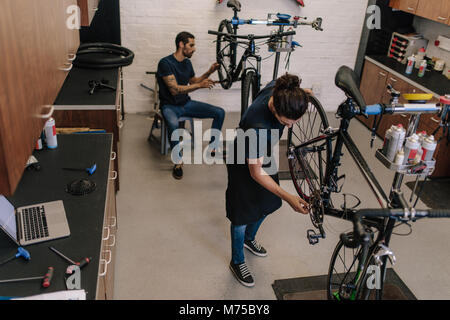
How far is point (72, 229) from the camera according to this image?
6.72 feet

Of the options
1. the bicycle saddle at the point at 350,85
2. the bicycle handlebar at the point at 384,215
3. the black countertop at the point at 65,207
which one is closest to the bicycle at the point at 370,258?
the bicycle handlebar at the point at 384,215

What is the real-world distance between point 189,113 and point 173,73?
41 centimetres

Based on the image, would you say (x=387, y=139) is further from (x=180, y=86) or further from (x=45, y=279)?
(x=180, y=86)

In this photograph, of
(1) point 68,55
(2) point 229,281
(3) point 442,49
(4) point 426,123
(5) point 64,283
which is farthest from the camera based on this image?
(3) point 442,49

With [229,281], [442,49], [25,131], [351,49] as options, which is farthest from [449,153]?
[25,131]

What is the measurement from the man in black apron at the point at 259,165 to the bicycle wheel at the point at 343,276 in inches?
13.5

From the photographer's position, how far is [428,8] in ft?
14.2

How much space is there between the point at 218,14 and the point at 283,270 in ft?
9.65

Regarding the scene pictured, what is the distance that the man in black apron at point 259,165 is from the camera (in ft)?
7.24

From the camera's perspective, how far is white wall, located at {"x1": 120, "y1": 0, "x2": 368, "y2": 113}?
467 centimetres

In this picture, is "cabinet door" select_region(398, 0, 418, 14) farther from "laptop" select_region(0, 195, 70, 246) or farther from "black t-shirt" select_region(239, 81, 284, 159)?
"laptop" select_region(0, 195, 70, 246)

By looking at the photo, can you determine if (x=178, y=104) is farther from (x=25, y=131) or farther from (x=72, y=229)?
(x=25, y=131)

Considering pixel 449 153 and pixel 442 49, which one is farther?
pixel 442 49

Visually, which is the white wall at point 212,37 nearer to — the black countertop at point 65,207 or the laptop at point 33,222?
the black countertop at point 65,207
